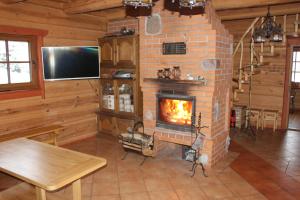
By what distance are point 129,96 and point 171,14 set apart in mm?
1765

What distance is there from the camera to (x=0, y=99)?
147 inches

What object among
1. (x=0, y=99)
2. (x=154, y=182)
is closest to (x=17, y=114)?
(x=0, y=99)

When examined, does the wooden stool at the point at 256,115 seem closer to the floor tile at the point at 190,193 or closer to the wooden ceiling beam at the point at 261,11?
the wooden ceiling beam at the point at 261,11

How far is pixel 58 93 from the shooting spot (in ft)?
15.2

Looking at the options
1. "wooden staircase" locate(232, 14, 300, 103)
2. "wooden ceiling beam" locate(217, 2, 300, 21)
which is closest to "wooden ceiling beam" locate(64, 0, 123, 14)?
"wooden ceiling beam" locate(217, 2, 300, 21)

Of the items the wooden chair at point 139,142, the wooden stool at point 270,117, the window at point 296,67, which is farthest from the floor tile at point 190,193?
the window at point 296,67

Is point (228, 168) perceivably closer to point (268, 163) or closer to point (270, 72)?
point (268, 163)

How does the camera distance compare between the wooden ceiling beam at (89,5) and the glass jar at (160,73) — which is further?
the glass jar at (160,73)

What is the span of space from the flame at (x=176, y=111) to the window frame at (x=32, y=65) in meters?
2.02

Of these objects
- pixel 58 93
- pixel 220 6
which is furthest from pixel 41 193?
pixel 220 6

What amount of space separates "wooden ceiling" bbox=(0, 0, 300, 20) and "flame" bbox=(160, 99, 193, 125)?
1.49m

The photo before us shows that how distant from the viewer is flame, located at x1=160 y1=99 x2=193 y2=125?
148 inches

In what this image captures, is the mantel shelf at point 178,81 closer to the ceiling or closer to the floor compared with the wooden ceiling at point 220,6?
closer to the floor

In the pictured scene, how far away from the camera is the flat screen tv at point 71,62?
4258mm
